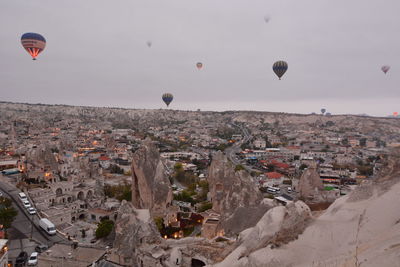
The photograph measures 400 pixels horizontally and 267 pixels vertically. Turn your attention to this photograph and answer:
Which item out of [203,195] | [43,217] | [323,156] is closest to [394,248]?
[43,217]

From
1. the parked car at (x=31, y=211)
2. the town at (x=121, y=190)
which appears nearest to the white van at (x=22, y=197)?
the town at (x=121, y=190)

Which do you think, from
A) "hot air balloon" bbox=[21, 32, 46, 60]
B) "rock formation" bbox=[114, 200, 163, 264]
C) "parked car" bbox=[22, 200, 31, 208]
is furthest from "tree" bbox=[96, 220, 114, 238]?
"hot air balloon" bbox=[21, 32, 46, 60]

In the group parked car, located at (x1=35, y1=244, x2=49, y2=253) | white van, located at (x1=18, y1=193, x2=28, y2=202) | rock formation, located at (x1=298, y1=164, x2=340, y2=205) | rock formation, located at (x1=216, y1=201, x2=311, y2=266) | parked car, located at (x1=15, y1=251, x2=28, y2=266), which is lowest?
parked car, located at (x1=15, y1=251, x2=28, y2=266)

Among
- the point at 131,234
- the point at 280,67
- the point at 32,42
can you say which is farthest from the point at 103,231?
the point at 280,67

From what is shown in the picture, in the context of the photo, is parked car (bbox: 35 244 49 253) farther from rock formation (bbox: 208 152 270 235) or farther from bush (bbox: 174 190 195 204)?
bush (bbox: 174 190 195 204)

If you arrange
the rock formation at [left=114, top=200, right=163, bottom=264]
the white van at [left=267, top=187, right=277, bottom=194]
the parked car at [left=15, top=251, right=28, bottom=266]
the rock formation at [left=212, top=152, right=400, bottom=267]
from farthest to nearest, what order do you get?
1. the white van at [left=267, top=187, right=277, bottom=194]
2. the parked car at [left=15, top=251, right=28, bottom=266]
3. the rock formation at [left=114, top=200, right=163, bottom=264]
4. the rock formation at [left=212, top=152, right=400, bottom=267]

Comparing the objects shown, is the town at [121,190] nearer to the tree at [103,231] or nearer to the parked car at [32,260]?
the tree at [103,231]
